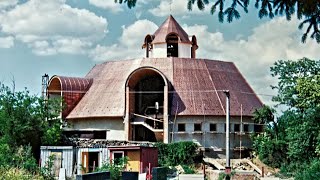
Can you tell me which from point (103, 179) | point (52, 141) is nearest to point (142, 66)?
point (52, 141)

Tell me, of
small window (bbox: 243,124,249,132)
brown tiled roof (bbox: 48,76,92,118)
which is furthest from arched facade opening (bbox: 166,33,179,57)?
small window (bbox: 243,124,249,132)

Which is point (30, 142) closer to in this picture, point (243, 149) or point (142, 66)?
point (142, 66)

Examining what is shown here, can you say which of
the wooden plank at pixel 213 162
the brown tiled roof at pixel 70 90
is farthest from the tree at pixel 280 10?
the brown tiled roof at pixel 70 90

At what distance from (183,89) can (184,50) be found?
23.6 ft

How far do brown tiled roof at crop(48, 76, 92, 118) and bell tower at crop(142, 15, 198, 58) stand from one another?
24.4ft

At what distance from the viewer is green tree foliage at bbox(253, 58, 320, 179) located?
110 feet

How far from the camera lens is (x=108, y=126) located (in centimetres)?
4681

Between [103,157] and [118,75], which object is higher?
[118,75]

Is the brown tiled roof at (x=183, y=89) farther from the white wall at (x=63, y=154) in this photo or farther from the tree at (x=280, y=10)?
the tree at (x=280, y=10)

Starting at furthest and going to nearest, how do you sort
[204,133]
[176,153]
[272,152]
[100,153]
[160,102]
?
Result: 1. [160,102]
2. [204,133]
3. [272,152]
4. [176,153]
5. [100,153]

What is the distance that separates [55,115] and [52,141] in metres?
3.47

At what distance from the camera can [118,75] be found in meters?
50.0

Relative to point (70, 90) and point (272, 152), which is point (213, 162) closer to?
point (272, 152)

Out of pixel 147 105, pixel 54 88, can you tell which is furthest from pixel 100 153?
pixel 54 88
